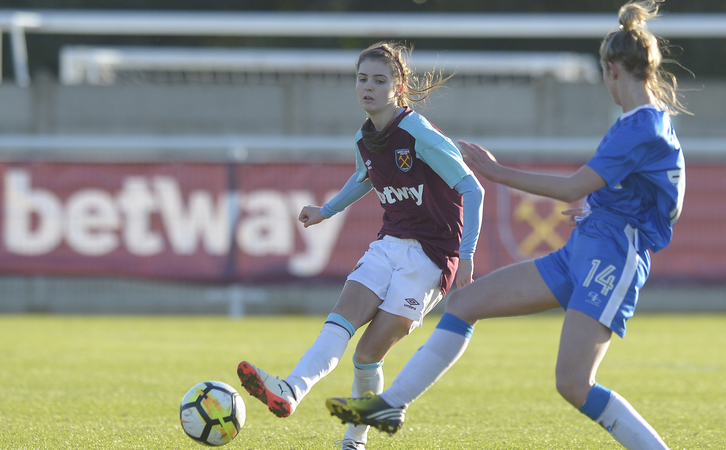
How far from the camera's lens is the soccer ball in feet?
12.8

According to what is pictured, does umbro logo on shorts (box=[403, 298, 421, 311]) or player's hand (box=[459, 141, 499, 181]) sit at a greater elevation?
player's hand (box=[459, 141, 499, 181])

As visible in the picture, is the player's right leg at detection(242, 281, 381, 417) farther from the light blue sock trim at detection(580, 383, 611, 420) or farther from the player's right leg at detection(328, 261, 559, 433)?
the light blue sock trim at detection(580, 383, 611, 420)

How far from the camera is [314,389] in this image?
6.22m

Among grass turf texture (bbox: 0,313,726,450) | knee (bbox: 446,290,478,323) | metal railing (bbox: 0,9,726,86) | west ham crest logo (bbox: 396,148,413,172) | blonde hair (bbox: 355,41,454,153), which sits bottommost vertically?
grass turf texture (bbox: 0,313,726,450)

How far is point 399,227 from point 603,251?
106 cm

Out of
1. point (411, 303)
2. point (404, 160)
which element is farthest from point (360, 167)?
point (411, 303)

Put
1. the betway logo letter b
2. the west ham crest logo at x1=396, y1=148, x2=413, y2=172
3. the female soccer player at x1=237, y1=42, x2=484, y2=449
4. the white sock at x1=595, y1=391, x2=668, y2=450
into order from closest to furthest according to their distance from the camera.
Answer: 1. the white sock at x1=595, y1=391, x2=668, y2=450
2. the female soccer player at x1=237, y1=42, x2=484, y2=449
3. the west ham crest logo at x1=396, y1=148, x2=413, y2=172
4. the betway logo letter b

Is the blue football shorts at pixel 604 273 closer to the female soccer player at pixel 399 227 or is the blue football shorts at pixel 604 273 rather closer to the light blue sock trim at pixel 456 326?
the light blue sock trim at pixel 456 326

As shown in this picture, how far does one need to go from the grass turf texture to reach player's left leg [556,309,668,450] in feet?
3.42

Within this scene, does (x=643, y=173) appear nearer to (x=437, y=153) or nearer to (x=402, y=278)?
(x=437, y=153)

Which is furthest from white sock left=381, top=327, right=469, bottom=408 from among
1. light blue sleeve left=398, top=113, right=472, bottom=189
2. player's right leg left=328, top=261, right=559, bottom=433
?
light blue sleeve left=398, top=113, right=472, bottom=189

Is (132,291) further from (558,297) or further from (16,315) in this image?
(558,297)

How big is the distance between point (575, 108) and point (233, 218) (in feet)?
22.6

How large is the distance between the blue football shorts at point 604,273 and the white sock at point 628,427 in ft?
0.88
